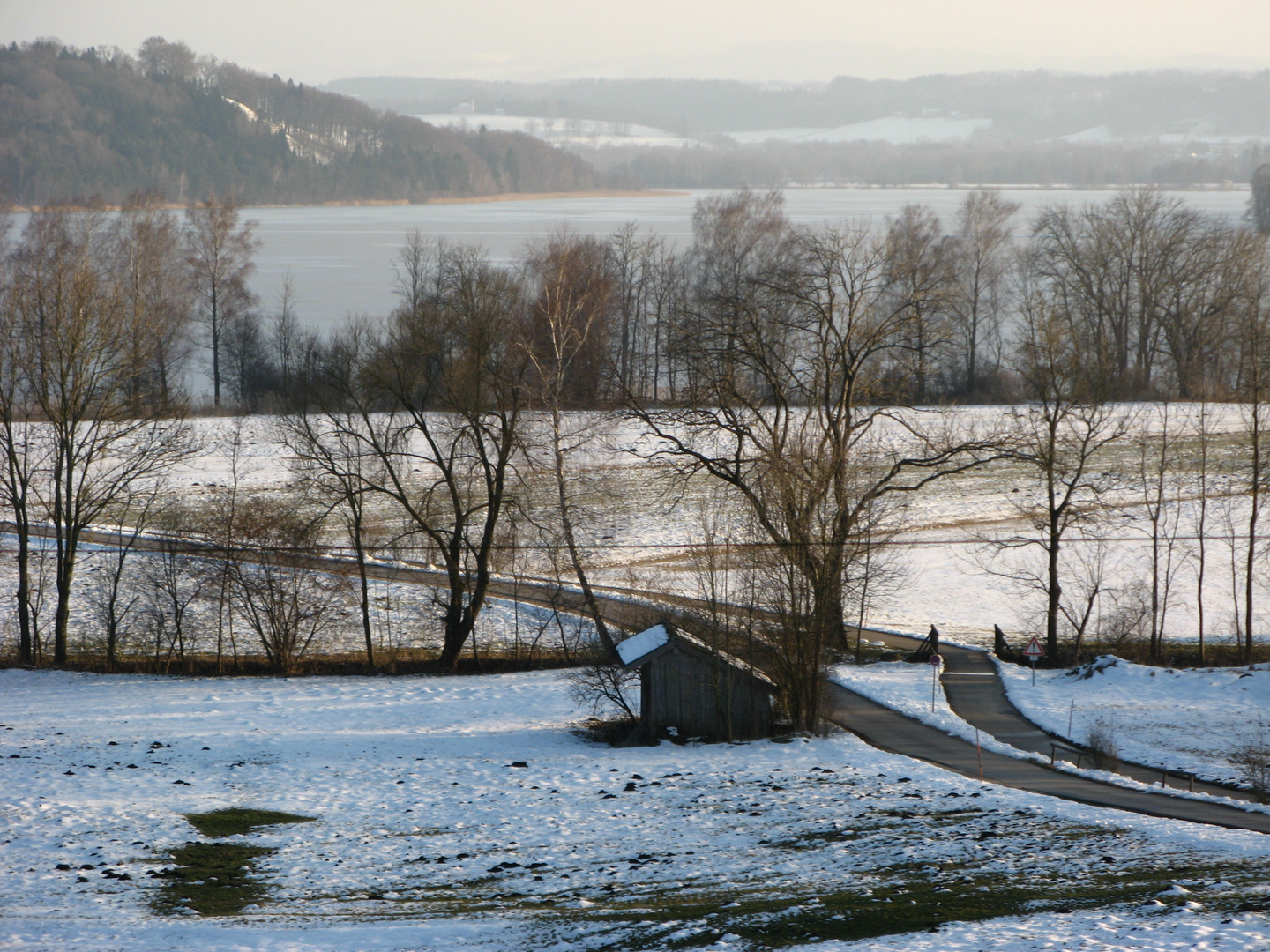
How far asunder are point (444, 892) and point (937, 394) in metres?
55.9

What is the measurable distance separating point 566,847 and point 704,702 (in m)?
7.58

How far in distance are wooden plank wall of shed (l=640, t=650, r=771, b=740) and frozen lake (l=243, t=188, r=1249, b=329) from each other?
164ft

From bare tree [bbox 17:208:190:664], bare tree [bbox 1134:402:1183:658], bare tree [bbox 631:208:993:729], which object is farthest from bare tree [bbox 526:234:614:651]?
bare tree [bbox 1134:402:1183:658]

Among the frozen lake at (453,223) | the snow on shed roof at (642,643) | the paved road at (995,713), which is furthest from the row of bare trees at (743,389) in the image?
the frozen lake at (453,223)

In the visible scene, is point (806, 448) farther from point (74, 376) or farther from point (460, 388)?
point (74, 376)

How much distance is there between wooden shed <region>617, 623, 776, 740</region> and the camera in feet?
67.8

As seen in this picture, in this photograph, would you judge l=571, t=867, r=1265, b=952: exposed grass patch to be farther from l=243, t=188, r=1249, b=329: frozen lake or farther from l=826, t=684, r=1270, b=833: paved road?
l=243, t=188, r=1249, b=329: frozen lake

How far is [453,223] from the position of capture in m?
106

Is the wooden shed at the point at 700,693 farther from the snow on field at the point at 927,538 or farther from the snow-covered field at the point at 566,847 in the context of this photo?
the snow on field at the point at 927,538

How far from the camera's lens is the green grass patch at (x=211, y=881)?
11.2 m

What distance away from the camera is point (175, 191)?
97.8 metres

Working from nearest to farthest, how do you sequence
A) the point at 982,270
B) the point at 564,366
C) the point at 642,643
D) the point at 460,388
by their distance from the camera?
the point at 642,643, the point at 564,366, the point at 460,388, the point at 982,270

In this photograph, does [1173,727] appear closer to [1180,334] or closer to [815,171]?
[1180,334]

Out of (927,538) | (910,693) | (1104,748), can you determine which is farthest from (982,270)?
(1104,748)
